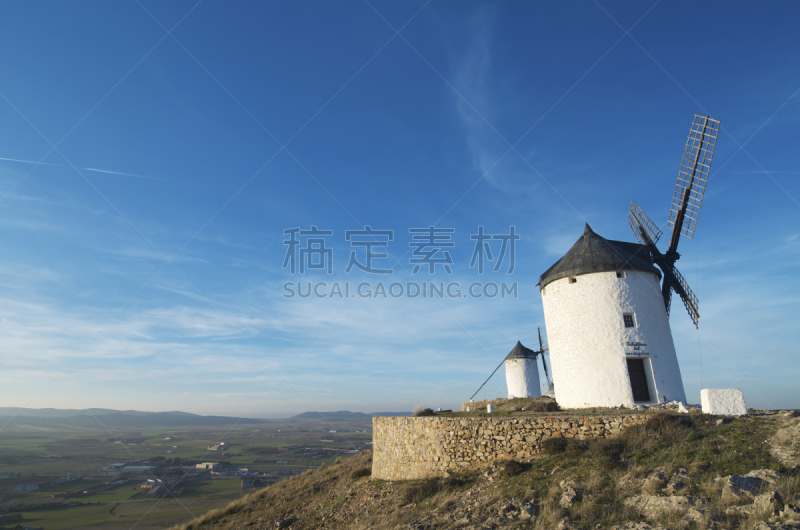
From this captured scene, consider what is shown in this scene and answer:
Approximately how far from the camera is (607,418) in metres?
10.0

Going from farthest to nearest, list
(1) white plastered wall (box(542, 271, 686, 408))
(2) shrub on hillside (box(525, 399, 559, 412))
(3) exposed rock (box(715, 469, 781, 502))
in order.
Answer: (2) shrub on hillside (box(525, 399, 559, 412)) < (1) white plastered wall (box(542, 271, 686, 408)) < (3) exposed rock (box(715, 469, 781, 502))

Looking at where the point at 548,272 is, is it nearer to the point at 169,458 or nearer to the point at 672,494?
the point at 672,494

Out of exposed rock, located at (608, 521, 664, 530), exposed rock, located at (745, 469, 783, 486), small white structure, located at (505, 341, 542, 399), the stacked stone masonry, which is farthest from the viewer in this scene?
small white structure, located at (505, 341, 542, 399)

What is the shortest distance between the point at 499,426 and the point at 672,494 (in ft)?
15.5

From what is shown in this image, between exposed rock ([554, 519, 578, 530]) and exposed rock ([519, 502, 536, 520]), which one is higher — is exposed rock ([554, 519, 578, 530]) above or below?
above

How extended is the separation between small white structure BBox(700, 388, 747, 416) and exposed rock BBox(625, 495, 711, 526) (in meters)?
4.72

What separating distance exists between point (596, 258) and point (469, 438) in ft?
30.3

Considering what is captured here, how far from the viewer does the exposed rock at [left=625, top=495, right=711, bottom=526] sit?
18.7ft

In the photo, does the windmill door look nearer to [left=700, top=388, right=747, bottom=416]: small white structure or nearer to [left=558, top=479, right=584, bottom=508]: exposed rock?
A: [left=700, top=388, right=747, bottom=416]: small white structure

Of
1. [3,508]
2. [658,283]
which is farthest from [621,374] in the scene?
[3,508]

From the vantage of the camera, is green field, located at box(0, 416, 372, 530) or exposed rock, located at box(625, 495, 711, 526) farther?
green field, located at box(0, 416, 372, 530)

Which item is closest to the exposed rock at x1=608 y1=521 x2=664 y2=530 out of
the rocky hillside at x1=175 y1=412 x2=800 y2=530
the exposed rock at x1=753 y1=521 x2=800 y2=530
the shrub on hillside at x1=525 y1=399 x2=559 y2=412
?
the rocky hillside at x1=175 y1=412 x2=800 y2=530

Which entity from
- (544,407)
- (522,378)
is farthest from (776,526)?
(522,378)

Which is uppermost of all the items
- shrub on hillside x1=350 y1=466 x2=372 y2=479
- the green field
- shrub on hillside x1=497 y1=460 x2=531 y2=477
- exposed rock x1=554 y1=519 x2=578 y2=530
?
shrub on hillside x1=497 y1=460 x2=531 y2=477
